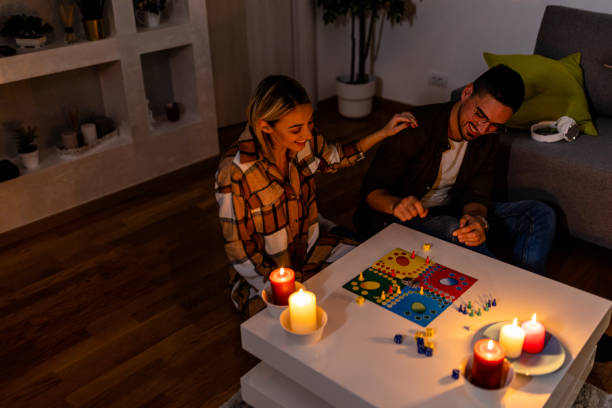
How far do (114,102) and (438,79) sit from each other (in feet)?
6.90

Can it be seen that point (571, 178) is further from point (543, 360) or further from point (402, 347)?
point (402, 347)

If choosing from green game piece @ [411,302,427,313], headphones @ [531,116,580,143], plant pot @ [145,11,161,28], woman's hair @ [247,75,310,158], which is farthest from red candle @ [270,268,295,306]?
plant pot @ [145,11,161,28]

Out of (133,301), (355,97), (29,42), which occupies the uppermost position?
(29,42)

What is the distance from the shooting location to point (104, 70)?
2.98m

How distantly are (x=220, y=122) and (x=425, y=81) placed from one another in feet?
4.68

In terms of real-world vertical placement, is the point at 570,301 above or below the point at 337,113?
above

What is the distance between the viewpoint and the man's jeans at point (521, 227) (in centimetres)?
194

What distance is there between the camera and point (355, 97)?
156 inches

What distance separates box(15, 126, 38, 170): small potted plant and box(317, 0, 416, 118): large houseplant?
1983mm

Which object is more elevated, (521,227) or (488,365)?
(488,365)

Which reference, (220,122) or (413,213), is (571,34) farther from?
(220,122)

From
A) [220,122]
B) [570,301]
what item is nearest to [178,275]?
[570,301]

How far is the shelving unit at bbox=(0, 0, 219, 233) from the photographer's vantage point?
106 inches

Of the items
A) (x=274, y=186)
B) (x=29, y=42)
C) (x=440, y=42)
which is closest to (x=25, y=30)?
(x=29, y=42)
